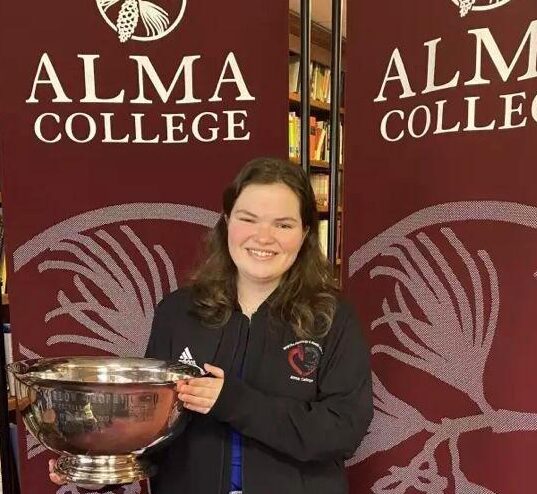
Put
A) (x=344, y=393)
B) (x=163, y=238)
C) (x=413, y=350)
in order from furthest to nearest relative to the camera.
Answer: (x=163, y=238) < (x=413, y=350) < (x=344, y=393)

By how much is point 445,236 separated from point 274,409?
59 cm

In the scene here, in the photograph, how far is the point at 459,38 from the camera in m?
1.43

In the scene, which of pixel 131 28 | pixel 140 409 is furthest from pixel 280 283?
pixel 131 28

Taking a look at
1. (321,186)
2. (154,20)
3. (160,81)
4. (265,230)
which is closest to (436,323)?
(265,230)

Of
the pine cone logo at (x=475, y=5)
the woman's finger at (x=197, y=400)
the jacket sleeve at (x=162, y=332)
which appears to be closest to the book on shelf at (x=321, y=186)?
the pine cone logo at (x=475, y=5)

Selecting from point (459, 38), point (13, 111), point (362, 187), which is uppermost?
point (459, 38)

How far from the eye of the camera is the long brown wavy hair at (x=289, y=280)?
4.24 ft

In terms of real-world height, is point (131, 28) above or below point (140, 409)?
above

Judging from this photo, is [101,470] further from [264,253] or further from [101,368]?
[264,253]

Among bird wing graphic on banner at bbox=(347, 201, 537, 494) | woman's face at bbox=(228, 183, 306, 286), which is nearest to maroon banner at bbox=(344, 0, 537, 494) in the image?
bird wing graphic on banner at bbox=(347, 201, 537, 494)

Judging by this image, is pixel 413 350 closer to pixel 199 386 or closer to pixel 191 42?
pixel 199 386

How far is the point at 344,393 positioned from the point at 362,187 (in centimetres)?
55

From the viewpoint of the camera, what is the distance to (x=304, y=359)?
1272 millimetres

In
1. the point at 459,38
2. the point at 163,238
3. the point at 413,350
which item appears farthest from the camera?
the point at 163,238
